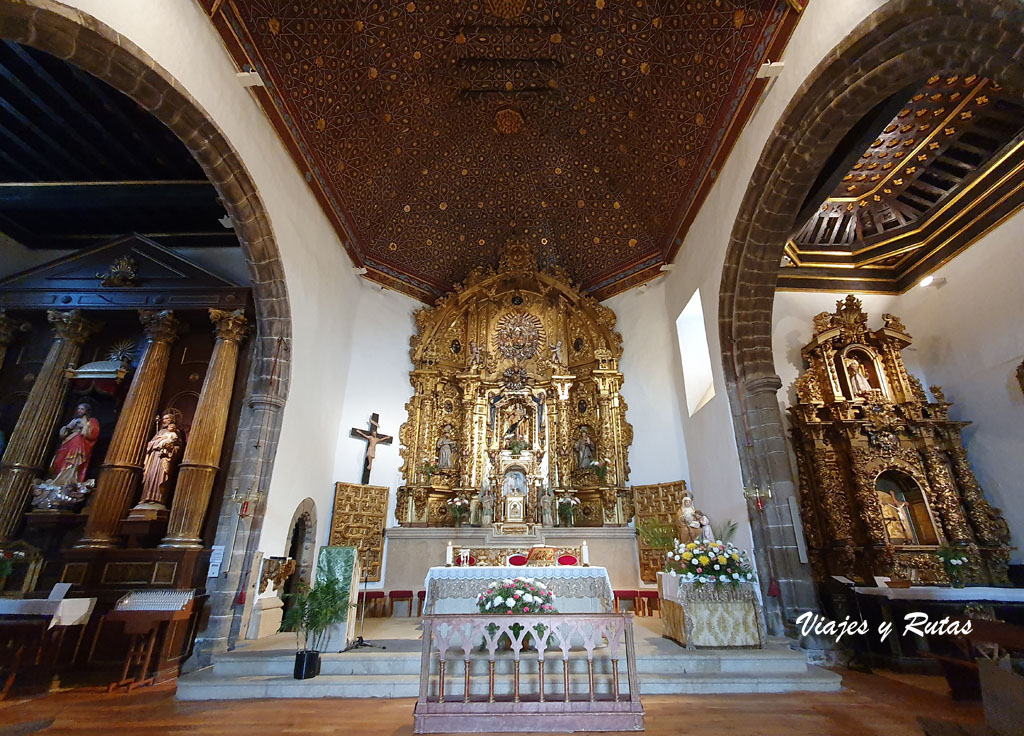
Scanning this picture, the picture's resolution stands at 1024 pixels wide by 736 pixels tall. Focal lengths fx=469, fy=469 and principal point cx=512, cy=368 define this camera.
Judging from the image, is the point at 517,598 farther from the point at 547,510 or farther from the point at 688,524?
the point at 547,510

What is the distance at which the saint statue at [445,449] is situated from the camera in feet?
38.2

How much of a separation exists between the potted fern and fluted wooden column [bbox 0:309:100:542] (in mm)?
5029

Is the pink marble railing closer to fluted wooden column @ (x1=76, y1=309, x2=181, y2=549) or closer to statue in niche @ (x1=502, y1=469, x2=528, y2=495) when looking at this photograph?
fluted wooden column @ (x1=76, y1=309, x2=181, y2=549)

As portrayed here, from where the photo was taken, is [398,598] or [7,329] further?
[398,598]

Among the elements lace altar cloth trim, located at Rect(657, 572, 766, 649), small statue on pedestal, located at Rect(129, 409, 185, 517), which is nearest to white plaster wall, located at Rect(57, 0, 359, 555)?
small statue on pedestal, located at Rect(129, 409, 185, 517)

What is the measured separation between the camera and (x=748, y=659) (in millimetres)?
5535

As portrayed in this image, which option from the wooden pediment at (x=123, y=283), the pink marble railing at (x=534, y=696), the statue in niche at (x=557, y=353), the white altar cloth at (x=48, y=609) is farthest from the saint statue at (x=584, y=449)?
the white altar cloth at (x=48, y=609)

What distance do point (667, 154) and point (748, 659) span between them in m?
8.88

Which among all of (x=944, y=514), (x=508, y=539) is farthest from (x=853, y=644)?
(x=508, y=539)

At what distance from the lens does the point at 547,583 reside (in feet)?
20.7

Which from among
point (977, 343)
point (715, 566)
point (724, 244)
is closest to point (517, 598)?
point (715, 566)

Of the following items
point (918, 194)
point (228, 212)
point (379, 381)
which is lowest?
point (379, 381)

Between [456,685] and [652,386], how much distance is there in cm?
827

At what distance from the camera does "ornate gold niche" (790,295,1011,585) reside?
7.88 meters
